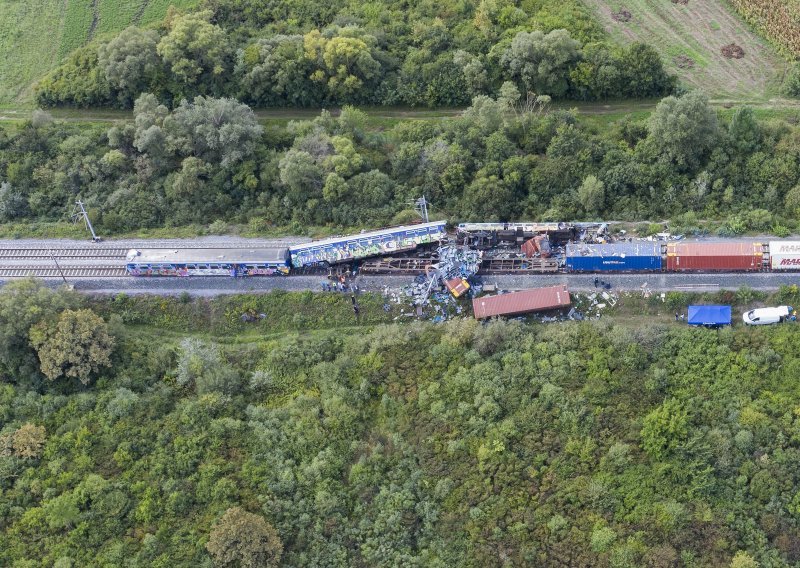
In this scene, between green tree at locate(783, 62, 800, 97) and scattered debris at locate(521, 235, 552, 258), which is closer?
scattered debris at locate(521, 235, 552, 258)

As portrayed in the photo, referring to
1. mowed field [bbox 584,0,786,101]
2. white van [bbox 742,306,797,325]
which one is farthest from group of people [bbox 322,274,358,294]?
mowed field [bbox 584,0,786,101]

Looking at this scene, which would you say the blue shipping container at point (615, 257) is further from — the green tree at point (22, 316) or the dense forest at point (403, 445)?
the green tree at point (22, 316)

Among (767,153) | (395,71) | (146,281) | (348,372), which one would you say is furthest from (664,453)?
(395,71)

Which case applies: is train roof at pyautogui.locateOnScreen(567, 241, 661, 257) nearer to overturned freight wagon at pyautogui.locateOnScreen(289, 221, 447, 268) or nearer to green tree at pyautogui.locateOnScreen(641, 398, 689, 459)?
overturned freight wagon at pyautogui.locateOnScreen(289, 221, 447, 268)

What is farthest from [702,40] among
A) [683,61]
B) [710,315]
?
[710,315]

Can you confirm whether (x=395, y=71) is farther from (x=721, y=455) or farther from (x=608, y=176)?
(x=721, y=455)

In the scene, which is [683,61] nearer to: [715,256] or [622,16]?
[622,16]
